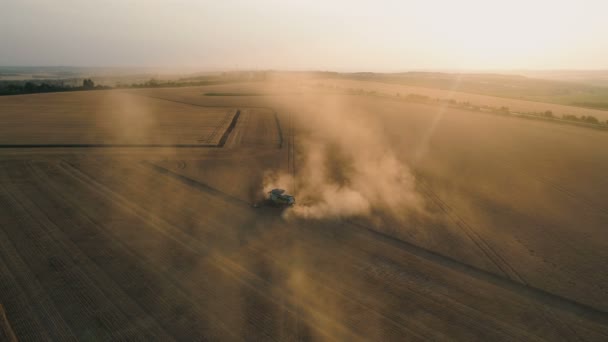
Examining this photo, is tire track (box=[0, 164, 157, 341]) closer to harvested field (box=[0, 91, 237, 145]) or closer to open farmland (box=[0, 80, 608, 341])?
open farmland (box=[0, 80, 608, 341])

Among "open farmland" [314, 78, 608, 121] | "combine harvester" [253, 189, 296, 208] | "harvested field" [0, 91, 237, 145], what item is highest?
"open farmland" [314, 78, 608, 121]

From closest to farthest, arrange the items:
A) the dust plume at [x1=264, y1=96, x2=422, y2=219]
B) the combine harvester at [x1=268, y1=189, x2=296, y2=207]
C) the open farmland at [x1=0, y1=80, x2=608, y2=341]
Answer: the open farmland at [x1=0, y1=80, x2=608, y2=341] < the combine harvester at [x1=268, y1=189, x2=296, y2=207] < the dust plume at [x1=264, y1=96, x2=422, y2=219]

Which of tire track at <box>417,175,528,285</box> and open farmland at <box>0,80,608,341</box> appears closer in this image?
open farmland at <box>0,80,608,341</box>

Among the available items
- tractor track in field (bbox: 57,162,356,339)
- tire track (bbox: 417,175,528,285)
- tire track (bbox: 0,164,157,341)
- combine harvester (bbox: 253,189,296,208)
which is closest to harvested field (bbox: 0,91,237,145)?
tractor track in field (bbox: 57,162,356,339)

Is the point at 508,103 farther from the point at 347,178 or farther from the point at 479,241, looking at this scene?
the point at 479,241

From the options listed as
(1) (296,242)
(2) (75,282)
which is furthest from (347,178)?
(2) (75,282)

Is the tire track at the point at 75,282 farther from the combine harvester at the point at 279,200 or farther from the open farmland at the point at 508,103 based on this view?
the open farmland at the point at 508,103

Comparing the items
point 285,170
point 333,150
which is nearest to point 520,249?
point 285,170
